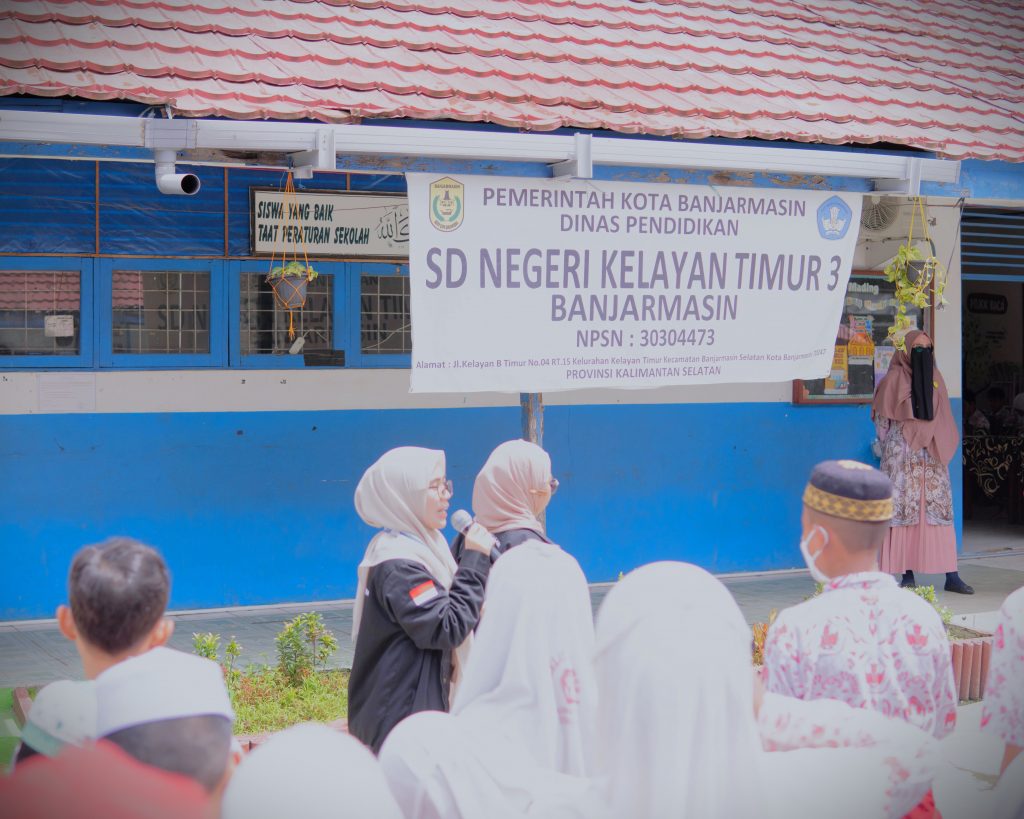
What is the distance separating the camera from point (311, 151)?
581cm

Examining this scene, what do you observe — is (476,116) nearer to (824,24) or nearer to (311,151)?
(311,151)

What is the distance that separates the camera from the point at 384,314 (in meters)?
8.41

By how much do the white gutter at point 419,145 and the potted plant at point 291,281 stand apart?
4.91 feet

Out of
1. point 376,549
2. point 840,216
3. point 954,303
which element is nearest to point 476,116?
point 840,216

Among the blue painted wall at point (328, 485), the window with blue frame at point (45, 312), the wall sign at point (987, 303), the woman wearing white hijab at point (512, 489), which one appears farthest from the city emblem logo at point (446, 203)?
the wall sign at point (987, 303)

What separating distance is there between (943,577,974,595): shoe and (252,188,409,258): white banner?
450cm

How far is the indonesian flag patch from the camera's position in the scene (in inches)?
159

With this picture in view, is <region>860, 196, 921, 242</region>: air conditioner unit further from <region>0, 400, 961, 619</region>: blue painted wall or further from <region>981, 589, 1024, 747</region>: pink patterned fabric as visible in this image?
<region>981, 589, 1024, 747</region>: pink patterned fabric

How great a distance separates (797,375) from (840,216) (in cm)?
92

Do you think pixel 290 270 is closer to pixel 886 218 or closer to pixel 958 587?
pixel 886 218

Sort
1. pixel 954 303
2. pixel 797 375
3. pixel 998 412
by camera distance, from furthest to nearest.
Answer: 1. pixel 998 412
2. pixel 954 303
3. pixel 797 375

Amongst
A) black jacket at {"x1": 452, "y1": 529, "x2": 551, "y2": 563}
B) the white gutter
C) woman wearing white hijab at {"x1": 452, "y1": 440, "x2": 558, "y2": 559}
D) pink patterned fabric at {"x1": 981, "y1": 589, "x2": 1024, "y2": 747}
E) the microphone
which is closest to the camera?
pink patterned fabric at {"x1": 981, "y1": 589, "x2": 1024, "y2": 747}

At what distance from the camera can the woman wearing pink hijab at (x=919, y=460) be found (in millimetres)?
8773

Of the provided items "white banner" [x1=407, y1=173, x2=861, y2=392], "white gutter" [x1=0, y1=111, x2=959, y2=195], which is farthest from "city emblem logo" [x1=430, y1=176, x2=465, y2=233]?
"white gutter" [x1=0, y1=111, x2=959, y2=195]
